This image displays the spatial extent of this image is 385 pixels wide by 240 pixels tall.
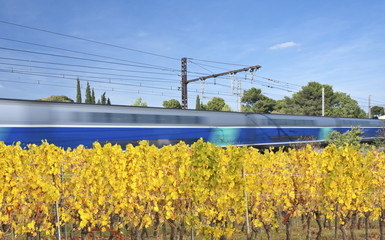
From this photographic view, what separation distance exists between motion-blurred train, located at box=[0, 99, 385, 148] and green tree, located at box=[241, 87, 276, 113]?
50.3 meters

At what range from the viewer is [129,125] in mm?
15570

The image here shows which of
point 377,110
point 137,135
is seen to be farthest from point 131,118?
point 377,110

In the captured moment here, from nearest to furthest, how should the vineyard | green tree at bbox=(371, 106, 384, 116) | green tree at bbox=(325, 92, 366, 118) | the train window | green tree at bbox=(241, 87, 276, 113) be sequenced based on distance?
the vineyard
the train window
green tree at bbox=(325, 92, 366, 118)
green tree at bbox=(241, 87, 276, 113)
green tree at bbox=(371, 106, 384, 116)

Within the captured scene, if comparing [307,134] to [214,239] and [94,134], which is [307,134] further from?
[214,239]

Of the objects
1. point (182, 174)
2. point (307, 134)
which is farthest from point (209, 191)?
point (307, 134)

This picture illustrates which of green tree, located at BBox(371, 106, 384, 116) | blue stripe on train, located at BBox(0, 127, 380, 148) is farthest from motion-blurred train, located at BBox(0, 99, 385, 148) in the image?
green tree, located at BBox(371, 106, 384, 116)

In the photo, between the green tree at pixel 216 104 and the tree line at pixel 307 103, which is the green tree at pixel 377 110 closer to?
the tree line at pixel 307 103

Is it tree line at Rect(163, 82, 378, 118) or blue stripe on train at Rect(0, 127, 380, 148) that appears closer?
blue stripe on train at Rect(0, 127, 380, 148)

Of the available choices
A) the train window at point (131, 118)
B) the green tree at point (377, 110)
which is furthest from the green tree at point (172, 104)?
the green tree at point (377, 110)

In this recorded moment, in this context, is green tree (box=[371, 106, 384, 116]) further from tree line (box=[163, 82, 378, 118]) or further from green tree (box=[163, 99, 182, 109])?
green tree (box=[163, 99, 182, 109])

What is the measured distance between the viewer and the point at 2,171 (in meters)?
6.30

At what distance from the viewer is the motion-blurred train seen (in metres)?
12.6

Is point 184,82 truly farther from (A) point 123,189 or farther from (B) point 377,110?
(B) point 377,110

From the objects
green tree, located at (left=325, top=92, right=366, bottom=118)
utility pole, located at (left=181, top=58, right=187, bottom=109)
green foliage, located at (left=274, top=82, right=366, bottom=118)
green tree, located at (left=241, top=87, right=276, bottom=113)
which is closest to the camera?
utility pole, located at (left=181, top=58, right=187, bottom=109)
